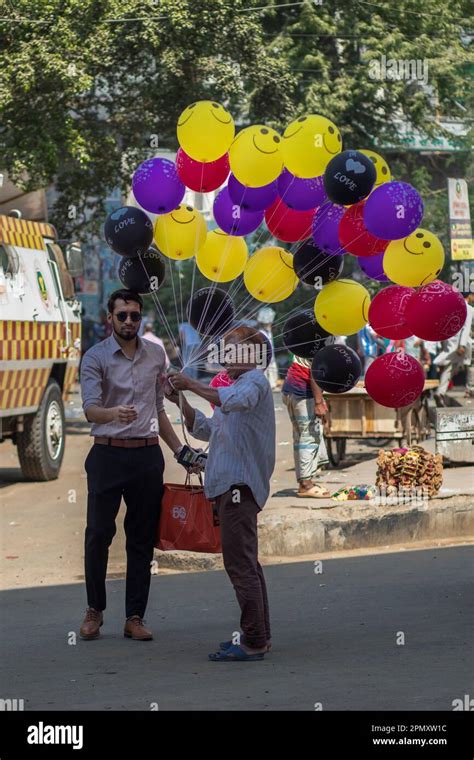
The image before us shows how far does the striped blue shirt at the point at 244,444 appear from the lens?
6965mm

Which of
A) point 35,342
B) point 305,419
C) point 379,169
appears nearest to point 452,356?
point 35,342

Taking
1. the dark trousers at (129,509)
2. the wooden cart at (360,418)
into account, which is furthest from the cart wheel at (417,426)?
the dark trousers at (129,509)

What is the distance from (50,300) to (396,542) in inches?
250

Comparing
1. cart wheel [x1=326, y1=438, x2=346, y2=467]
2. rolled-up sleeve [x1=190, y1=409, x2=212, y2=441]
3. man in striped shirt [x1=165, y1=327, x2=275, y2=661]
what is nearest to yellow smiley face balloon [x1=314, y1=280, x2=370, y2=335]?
man in striped shirt [x1=165, y1=327, x2=275, y2=661]

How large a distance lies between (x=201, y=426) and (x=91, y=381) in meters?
0.65

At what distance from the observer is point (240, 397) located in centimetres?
686

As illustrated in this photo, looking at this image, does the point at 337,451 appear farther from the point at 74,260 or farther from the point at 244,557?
the point at 244,557

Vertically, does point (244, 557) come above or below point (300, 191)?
below

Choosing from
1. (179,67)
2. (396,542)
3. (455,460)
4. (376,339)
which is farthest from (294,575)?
(179,67)

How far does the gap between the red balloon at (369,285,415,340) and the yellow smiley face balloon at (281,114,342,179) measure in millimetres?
794

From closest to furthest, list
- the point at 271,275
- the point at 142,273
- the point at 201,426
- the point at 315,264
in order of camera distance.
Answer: the point at 201,426 → the point at 142,273 → the point at 315,264 → the point at 271,275

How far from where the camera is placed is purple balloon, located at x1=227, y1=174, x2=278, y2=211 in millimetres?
8016

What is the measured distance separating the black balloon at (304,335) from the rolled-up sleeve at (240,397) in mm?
1288
